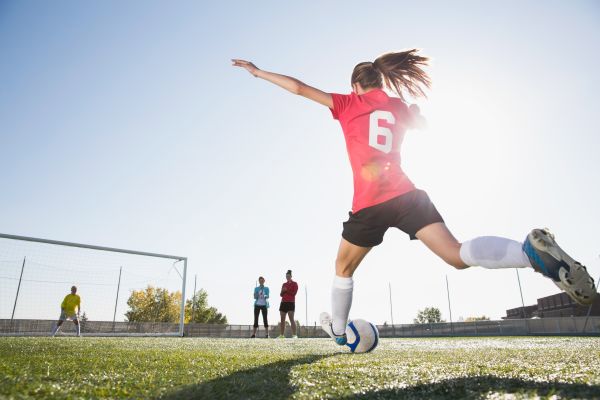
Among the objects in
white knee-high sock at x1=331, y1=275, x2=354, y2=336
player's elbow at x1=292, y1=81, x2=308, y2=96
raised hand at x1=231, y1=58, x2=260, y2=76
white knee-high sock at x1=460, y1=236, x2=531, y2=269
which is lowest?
white knee-high sock at x1=331, y1=275, x2=354, y2=336

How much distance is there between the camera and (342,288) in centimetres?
353

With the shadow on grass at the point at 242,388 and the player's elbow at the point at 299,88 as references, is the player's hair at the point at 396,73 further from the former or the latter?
the shadow on grass at the point at 242,388

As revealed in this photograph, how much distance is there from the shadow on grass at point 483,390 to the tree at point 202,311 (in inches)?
1955

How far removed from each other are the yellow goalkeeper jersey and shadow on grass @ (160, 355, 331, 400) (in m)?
14.7

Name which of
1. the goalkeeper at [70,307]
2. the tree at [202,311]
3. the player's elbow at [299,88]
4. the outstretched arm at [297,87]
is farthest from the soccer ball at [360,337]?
the tree at [202,311]

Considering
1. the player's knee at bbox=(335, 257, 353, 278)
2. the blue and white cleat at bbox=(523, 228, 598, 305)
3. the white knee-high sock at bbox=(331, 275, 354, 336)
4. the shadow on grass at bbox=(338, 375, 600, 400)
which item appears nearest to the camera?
the shadow on grass at bbox=(338, 375, 600, 400)

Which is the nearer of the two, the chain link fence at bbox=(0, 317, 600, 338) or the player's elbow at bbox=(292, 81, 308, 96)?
the player's elbow at bbox=(292, 81, 308, 96)

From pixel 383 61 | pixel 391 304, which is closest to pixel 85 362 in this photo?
pixel 383 61

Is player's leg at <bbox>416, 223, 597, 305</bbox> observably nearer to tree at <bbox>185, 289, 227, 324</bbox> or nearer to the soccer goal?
the soccer goal

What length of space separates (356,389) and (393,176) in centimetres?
183

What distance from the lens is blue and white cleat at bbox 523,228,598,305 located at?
1996 mm


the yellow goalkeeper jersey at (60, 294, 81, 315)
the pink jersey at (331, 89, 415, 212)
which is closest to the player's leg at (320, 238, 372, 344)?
the pink jersey at (331, 89, 415, 212)

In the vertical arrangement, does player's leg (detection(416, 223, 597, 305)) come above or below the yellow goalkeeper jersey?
below

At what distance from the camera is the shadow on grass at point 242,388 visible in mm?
1461
